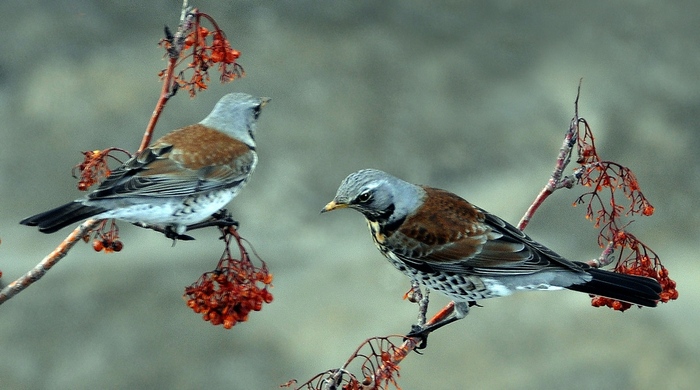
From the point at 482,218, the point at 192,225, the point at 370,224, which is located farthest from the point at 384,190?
the point at 192,225

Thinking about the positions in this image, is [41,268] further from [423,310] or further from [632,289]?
[632,289]

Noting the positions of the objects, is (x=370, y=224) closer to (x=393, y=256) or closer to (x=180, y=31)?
(x=393, y=256)

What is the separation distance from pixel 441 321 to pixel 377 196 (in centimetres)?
33

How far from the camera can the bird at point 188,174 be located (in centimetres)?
184

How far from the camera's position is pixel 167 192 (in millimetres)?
1948

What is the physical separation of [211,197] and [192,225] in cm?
9

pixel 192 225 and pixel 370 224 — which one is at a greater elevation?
pixel 370 224

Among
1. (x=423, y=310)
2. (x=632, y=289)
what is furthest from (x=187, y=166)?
(x=632, y=289)

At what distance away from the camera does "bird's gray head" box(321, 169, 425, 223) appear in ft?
5.86

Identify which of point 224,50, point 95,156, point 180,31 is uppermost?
point 224,50

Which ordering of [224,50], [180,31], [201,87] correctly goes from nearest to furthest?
[180,31]
[201,87]
[224,50]

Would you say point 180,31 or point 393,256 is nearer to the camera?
point 180,31

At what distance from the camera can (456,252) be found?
2004 mm

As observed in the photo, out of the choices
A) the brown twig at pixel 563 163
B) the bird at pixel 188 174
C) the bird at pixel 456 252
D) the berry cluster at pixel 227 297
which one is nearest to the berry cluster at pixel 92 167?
the bird at pixel 188 174
